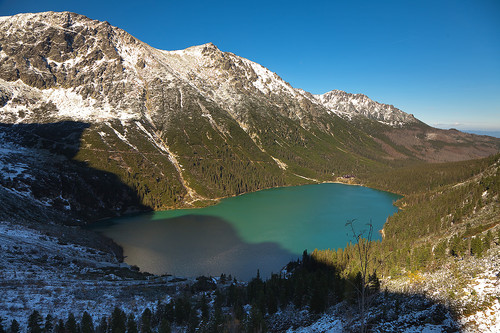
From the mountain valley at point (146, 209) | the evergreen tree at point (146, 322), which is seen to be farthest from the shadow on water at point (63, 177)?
the evergreen tree at point (146, 322)

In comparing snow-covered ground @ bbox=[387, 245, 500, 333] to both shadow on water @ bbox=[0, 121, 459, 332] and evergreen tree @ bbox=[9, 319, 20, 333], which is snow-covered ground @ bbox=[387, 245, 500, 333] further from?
evergreen tree @ bbox=[9, 319, 20, 333]

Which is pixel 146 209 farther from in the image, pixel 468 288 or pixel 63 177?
pixel 468 288

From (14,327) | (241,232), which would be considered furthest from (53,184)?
(14,327)

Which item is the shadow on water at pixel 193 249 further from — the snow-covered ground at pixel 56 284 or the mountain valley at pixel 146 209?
the snow-covered ground at pixel 56 284

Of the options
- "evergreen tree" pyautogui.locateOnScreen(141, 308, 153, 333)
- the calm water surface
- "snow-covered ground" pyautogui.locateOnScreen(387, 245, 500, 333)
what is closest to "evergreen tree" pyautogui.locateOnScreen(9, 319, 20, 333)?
"evergreen tree" pyautogui.locateOnScreen(141, 308, 153, 333)

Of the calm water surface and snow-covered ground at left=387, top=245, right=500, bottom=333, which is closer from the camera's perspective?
snow-covered ground at left=387, top=245, right=500, bottom=333

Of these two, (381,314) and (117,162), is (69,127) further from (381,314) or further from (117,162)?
(381,314)

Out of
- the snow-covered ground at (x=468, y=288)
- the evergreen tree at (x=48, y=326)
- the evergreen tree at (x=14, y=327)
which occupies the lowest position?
the evergreen tree at (x=48, y=326)
